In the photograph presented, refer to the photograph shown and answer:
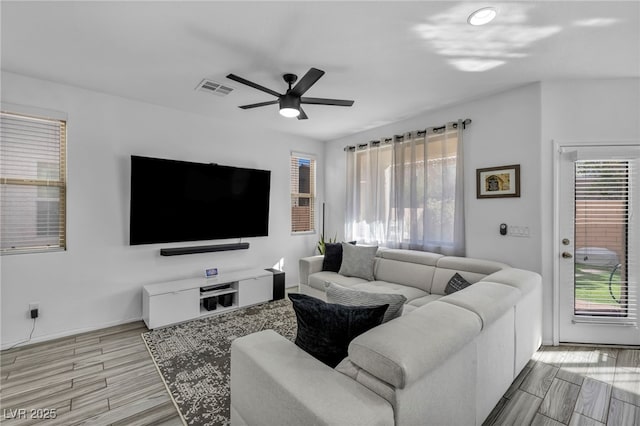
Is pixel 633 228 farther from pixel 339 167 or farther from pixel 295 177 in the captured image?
pixel 295 177

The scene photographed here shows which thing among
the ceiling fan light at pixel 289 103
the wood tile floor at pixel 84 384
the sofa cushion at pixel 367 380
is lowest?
the wood tile floor at pixel 84 384

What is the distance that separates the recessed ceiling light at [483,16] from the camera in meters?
1.90

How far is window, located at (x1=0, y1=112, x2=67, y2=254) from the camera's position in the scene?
2.84m

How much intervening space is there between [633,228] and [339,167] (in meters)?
3.85

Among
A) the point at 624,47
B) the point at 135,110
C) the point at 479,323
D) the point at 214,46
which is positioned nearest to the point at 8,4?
the point at 214,46

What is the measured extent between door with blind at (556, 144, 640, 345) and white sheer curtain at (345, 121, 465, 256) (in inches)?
40.3

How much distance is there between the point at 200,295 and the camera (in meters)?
3.62

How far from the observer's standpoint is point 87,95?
325 cm

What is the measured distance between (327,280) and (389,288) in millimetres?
821

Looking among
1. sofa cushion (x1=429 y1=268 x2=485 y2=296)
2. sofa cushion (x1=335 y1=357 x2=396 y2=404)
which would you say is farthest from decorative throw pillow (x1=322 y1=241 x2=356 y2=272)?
sofa cushion (x1=335 y1=357 x2=396 y2=404)

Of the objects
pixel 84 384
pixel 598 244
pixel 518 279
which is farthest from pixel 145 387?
pixel 598 244

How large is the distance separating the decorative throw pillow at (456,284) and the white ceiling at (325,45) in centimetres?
205

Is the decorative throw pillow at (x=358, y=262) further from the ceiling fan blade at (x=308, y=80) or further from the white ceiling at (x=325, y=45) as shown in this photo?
the ceiling fan blade at (x=308, y=80)

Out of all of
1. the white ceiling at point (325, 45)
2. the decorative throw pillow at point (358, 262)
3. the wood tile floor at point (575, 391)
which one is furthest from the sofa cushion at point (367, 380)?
the decorative throw pillow at point (358, 262)
